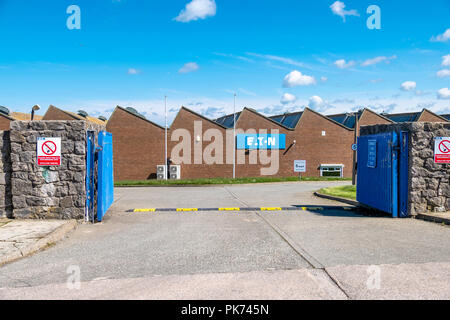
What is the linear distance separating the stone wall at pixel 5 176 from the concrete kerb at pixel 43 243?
5.61 feet

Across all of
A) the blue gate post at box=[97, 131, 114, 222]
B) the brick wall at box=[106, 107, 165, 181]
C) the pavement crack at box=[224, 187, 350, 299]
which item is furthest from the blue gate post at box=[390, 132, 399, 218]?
the brick wall at box=[106, 107, 165, 181]

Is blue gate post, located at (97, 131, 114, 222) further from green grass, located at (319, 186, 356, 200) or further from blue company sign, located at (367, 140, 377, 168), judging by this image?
green grass, located at (319, 186, 356, 200)

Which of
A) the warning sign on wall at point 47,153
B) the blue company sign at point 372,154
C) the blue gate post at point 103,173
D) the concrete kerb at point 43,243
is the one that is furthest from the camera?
the blue company sign at point 372,154

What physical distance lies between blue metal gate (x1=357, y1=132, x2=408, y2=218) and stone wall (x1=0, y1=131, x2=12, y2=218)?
9.47 meters

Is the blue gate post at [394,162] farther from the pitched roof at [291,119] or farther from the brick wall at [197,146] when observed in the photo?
the pitched roof at [291,119]

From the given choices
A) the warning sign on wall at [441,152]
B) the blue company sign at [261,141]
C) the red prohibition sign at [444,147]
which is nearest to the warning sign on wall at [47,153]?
the warning sign on wall at [441,152]

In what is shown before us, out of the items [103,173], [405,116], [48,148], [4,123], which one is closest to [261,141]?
[405,116]

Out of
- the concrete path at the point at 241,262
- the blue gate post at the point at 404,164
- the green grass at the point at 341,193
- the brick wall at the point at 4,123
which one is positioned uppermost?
the brick wall at the point at 4,123

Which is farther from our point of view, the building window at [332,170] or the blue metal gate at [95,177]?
the building window at [332,170]

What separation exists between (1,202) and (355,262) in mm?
8148

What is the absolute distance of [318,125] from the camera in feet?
135

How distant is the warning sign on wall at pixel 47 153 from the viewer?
933cm

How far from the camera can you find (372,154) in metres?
11.1

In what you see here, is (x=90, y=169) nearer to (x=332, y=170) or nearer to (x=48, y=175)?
(x=48, y=175)
